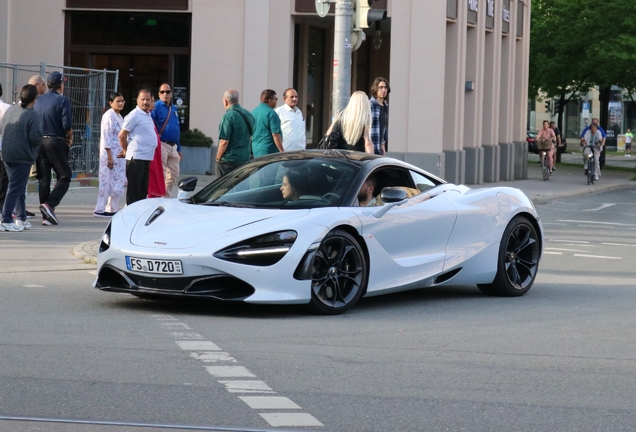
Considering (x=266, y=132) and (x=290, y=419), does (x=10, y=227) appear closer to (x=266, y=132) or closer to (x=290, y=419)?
(x=266, y=132)

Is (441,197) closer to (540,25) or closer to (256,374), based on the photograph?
(256,374)

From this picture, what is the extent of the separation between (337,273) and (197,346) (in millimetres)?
1702

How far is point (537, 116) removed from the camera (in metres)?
101

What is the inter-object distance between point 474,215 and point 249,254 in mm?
2531

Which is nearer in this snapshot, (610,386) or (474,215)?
(610,386)

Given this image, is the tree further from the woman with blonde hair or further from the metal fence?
the woman with blonde hair

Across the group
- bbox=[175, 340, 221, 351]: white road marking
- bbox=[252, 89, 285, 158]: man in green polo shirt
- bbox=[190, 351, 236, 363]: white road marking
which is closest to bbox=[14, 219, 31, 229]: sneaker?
bbox=[252, 89, 285, 158]: man in green polo shirt

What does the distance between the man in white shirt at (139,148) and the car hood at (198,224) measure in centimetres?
569

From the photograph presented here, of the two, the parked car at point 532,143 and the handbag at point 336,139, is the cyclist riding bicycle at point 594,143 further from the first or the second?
the parked car at point 532,143

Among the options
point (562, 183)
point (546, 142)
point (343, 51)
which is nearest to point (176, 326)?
point (343, 51)

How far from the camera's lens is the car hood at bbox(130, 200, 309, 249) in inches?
334

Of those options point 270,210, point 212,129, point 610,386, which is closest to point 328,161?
point 270,210

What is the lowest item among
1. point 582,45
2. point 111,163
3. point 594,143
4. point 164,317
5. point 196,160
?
point 164,317

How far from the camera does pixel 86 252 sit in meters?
12.5
